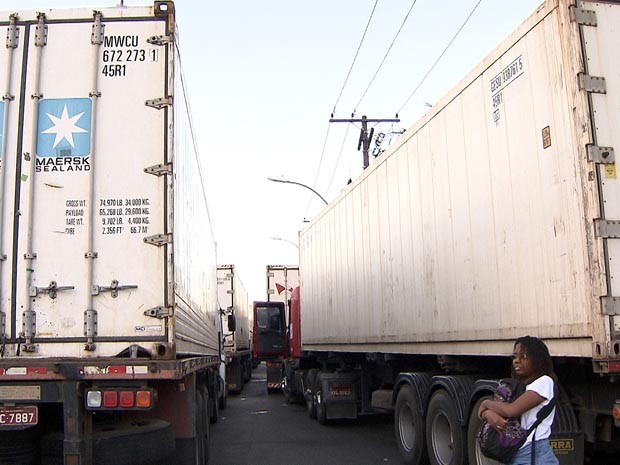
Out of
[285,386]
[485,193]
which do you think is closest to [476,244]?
[485,193]

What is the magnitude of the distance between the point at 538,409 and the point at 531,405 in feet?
0.28

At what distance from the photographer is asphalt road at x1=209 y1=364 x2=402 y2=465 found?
9674 millimetres

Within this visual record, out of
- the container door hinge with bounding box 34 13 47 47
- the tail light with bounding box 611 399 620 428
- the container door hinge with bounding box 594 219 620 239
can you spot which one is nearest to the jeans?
the tail light with bounding box 611 399 620 428

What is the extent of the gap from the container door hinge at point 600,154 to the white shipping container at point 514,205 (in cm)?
1

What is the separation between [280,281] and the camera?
92.1ft

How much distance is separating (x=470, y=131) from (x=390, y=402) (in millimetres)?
4453

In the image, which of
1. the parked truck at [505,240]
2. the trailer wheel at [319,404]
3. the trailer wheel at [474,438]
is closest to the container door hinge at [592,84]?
the parked truck at [505,240]

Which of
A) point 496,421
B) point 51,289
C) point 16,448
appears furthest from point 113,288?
point 496,421

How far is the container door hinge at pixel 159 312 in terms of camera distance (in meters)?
5.61

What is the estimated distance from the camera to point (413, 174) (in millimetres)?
8648

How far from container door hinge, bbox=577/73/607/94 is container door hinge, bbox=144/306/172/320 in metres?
3.63

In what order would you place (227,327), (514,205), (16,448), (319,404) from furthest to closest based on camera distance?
(227,327)
(319,404)
(514,205)
(16,448)

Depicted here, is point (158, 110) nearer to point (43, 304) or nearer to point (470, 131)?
point (43, 304)

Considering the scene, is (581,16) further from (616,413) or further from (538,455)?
(538,455)
